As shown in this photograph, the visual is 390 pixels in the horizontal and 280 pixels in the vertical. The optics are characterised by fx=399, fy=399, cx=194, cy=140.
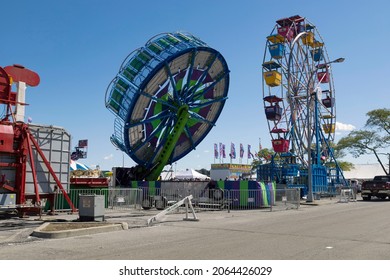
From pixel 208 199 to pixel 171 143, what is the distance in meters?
8.66

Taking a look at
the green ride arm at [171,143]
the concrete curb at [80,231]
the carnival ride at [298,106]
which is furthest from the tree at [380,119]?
the concrete curb at [80,231]

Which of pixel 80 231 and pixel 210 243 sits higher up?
pixel 80 231

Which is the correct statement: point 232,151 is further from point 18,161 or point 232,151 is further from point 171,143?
point 18,161

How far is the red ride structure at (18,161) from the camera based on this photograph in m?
15.1

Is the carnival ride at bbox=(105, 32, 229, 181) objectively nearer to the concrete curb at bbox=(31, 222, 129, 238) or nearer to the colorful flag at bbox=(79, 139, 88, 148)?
the concrete curb at bbox=(31, 222, 129, 238)

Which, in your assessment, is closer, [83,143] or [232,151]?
[83,143]

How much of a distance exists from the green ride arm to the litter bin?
15971 mm

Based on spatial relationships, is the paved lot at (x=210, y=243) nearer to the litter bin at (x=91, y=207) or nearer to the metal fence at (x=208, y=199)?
the litter bin at (x=91, y=207)

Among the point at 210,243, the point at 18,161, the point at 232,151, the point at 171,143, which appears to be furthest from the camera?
the point at 232,151

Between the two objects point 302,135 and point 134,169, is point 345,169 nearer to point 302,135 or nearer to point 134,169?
point 302,135

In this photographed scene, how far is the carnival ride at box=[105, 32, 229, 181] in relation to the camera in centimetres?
2698

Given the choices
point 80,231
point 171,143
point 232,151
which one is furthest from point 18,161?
point 232,151

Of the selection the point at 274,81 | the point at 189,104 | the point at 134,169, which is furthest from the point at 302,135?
the point at 134,169

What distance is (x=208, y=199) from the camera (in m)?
22.6
